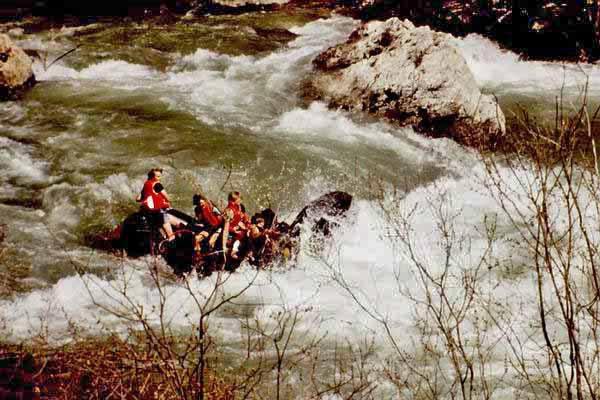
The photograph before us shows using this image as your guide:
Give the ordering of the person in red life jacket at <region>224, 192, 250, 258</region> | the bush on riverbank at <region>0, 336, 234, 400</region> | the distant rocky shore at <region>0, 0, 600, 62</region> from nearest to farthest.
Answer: the bush on riverbank at <region>0, 336, 234, 400</region> → the person in red life jacket at <region>224, 192, 250, 258</region> → the distant rocky shore at <region>0, 0, 600, 62</region>

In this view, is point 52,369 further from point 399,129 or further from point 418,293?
point 399,129

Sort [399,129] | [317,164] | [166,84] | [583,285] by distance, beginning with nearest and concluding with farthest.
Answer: [583,285], [317,164], [399,129], [166,84]

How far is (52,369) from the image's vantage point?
5.93m

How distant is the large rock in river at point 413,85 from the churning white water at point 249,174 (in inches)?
16.9

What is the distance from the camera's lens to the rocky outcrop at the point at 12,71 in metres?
14.9

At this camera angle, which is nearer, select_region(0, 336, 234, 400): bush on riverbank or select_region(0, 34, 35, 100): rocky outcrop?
select_region(0, 336, 234, 400): bush on riverbank

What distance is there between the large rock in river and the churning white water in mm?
428

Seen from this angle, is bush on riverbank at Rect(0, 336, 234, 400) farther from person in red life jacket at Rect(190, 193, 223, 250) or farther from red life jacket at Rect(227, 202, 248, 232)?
red life jacket at Rect(227, 202, 248, 232)

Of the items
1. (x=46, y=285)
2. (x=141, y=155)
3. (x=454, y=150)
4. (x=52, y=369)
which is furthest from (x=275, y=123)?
(x=52, y=369)

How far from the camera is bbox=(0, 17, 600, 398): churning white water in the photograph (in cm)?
838

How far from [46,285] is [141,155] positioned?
4206 millimetres

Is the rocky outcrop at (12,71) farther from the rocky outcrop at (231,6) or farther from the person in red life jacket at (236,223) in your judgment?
the person in red life jacket at (236,223)

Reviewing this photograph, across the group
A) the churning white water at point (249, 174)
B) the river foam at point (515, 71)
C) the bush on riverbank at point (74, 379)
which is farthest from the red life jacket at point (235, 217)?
the river foam at point (515, 71)

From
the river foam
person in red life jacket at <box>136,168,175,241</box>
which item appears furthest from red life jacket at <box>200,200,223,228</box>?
the river foam
